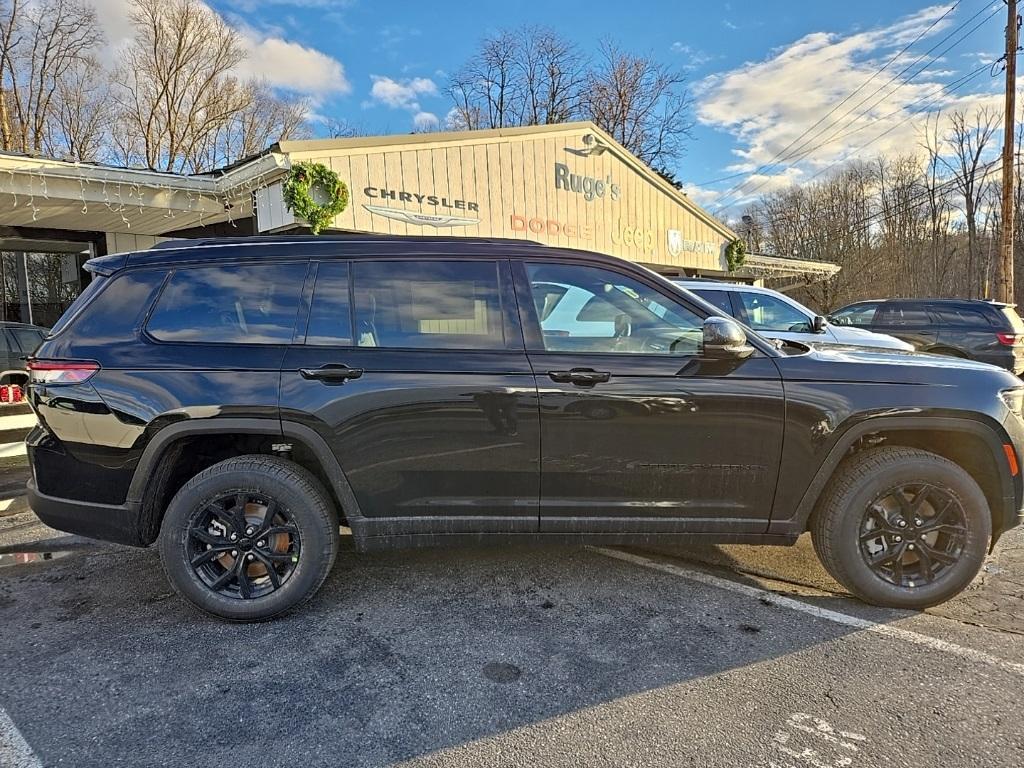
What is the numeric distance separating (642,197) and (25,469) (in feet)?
45.7

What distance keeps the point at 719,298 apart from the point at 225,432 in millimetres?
5828

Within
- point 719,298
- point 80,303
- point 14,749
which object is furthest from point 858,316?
point 14,749

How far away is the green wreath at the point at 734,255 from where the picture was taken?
1795 centimetres

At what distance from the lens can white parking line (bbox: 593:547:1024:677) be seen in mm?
2717

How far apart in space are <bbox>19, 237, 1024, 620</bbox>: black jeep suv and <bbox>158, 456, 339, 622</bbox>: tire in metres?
0.01

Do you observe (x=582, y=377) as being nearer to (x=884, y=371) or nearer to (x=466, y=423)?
(x=466, y=423)

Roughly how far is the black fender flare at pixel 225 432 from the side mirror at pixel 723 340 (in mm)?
1948

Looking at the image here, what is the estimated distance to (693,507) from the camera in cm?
307

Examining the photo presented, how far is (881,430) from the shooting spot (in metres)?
3.02

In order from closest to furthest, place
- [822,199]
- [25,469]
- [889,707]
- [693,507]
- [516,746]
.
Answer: [516,746] → [889,707] → [693,507] → [25,469] → [822,199]

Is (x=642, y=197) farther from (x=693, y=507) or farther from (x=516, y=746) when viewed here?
(x=516, y=746)

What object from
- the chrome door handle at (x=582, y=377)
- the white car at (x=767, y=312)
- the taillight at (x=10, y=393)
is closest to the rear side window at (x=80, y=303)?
the chrome door handle at (x=582, y=377)

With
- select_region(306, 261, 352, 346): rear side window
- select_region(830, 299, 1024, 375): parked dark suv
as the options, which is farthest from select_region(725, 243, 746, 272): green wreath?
select_region(306, 261, 352, 346): rear side window

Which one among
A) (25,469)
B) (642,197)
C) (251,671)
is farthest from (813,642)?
(642,197)
